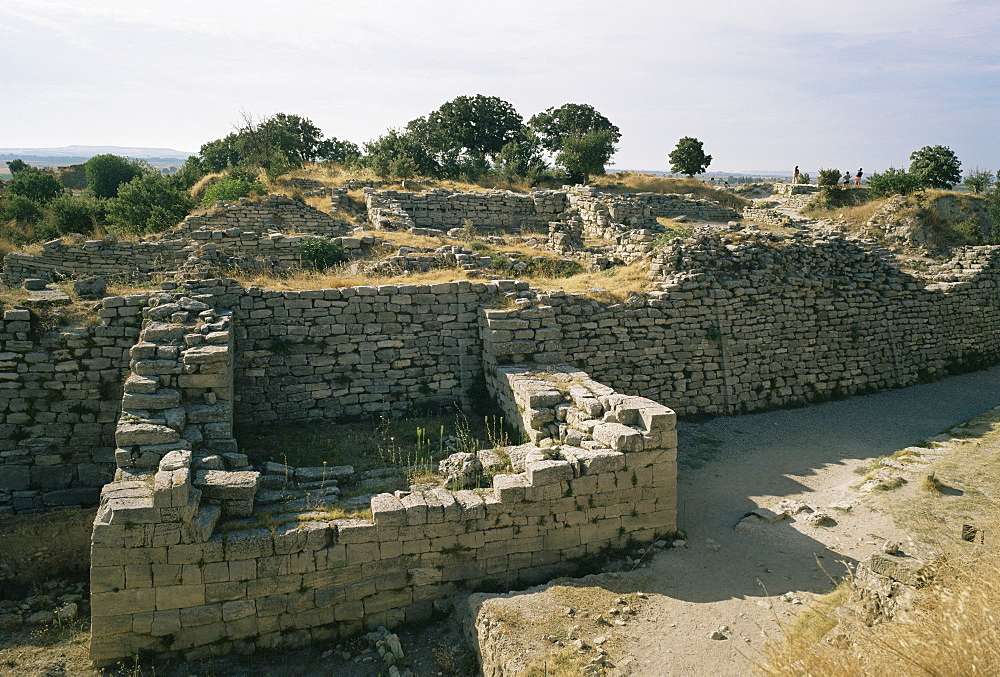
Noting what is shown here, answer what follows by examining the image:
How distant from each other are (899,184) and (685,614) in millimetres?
27781

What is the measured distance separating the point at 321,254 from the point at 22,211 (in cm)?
1913

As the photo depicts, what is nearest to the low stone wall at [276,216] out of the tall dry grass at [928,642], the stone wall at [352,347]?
the stone wall at [352,347]

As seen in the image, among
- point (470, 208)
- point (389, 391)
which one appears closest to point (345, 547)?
point (389, 391)

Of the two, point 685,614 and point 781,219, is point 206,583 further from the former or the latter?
point 781,219

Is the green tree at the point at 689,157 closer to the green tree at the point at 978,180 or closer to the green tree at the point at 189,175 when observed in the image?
the green tree at the point at 978,180

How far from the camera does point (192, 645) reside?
19.7 feet

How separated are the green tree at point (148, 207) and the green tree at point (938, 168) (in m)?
29.6

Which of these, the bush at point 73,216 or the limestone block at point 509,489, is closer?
the limestone block at point 509,489

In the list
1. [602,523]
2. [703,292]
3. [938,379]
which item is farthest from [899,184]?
[602,523]

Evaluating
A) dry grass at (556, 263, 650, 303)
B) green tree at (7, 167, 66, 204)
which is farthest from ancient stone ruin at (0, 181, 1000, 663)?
green tree at (7, 167, 66, 204)

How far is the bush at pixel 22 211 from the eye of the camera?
81.3 feet

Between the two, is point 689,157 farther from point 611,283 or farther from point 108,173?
point 108,173

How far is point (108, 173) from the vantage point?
3772 cm

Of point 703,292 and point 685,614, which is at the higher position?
point 703,292
